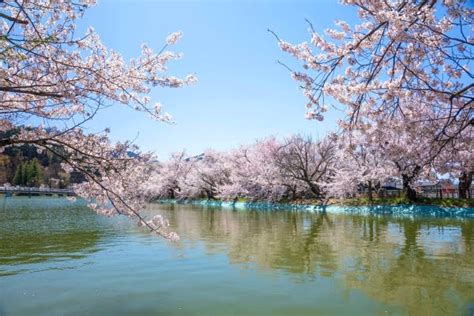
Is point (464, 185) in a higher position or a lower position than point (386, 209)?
higher

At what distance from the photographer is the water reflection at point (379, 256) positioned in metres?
6.21

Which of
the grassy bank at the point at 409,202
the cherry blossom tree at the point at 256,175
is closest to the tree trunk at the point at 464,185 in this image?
the grassy bank at the point at 409,202

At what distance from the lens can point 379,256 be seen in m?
9.48

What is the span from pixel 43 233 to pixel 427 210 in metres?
19.0

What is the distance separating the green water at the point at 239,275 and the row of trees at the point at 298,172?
8.59 meters

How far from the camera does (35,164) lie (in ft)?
252

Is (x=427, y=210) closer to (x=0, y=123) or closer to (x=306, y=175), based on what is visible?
(x=306, y=175)

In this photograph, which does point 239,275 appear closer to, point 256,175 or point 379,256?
point 379,256

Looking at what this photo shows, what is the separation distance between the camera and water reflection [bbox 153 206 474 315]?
621 centimetres

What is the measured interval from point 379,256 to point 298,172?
22.5m

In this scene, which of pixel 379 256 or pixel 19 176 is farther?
pixel 19 176

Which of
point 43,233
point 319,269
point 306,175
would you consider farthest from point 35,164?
point 319,269

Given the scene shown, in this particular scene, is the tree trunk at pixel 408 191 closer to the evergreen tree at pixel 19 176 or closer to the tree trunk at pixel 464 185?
the tree trunk at pixel 464 185

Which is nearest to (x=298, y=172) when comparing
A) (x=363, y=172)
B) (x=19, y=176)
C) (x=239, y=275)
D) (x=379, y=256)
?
(x=363, y=172)
